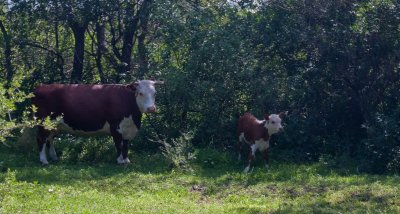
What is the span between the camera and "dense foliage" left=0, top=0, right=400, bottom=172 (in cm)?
1527

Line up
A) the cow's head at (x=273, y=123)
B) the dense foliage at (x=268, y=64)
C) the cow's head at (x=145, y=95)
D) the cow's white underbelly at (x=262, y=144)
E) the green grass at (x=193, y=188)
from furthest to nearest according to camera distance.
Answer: the dense foliage at (x=268, y=64) < the cow's head at (x=145, y=95) < the cow's white underbelly at (x=262, y=144) < the cow's head at (x=273, y=123) < the green grass at (x=193, y=188)

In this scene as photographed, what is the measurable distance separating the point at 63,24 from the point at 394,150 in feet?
30.4

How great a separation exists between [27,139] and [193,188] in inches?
205

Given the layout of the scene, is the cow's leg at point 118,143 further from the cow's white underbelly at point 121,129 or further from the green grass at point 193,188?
the green grass at point 193,188

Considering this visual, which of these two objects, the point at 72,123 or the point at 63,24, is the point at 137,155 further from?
the point at 63,24

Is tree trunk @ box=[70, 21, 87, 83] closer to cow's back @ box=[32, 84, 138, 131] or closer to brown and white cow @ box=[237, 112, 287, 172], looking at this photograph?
cow's back @ box=[32, 84, 138, 131]

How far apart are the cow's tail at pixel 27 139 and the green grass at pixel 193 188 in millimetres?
550

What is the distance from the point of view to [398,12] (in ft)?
49.0

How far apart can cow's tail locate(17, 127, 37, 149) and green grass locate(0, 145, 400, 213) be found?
0.55 m

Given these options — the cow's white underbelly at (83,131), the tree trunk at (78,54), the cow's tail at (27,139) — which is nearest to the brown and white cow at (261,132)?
the cow's white underbelly at (83,131)

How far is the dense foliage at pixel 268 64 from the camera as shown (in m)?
15.3

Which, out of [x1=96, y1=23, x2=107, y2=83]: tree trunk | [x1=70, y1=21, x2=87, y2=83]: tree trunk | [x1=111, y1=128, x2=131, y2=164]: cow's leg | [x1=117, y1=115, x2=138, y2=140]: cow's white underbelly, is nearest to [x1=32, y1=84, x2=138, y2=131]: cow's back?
[x1=117, y1=115, x2=138, y2=140]: cow's white underbelly

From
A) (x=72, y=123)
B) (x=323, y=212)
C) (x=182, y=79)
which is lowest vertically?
(x=323, y=212)

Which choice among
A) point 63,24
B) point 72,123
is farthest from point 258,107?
point 63,24
